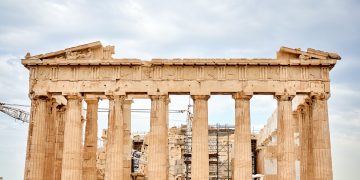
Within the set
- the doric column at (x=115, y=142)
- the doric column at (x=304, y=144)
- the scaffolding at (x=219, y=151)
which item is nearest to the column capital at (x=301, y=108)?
the doric column at (x=304, y=144)

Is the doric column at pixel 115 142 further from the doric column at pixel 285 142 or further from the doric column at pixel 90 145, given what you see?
the doric column at pixel 285 142

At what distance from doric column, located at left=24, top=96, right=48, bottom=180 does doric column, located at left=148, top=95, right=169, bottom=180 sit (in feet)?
20.0

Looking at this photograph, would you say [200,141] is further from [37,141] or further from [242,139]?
[37,141]

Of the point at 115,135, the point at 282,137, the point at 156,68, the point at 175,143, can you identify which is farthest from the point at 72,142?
the point at 175,143

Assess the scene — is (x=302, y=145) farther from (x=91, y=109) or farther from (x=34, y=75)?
(x=34, y=75)

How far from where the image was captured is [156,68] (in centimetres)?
2803

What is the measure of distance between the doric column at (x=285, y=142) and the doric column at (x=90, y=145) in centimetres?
1066

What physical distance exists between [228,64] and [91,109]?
8.58 metres

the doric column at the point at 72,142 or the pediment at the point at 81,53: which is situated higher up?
the pediment at the point at 81,53

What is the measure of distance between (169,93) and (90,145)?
5.73 metres

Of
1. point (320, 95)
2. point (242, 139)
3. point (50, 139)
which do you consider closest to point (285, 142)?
point (242, 139)

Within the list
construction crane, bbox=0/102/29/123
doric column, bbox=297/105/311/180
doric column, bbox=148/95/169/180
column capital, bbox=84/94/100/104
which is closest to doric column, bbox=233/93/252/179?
doric column, bbox=297/105/311/180

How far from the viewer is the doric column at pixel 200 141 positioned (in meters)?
26.8

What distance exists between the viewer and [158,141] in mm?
27172
